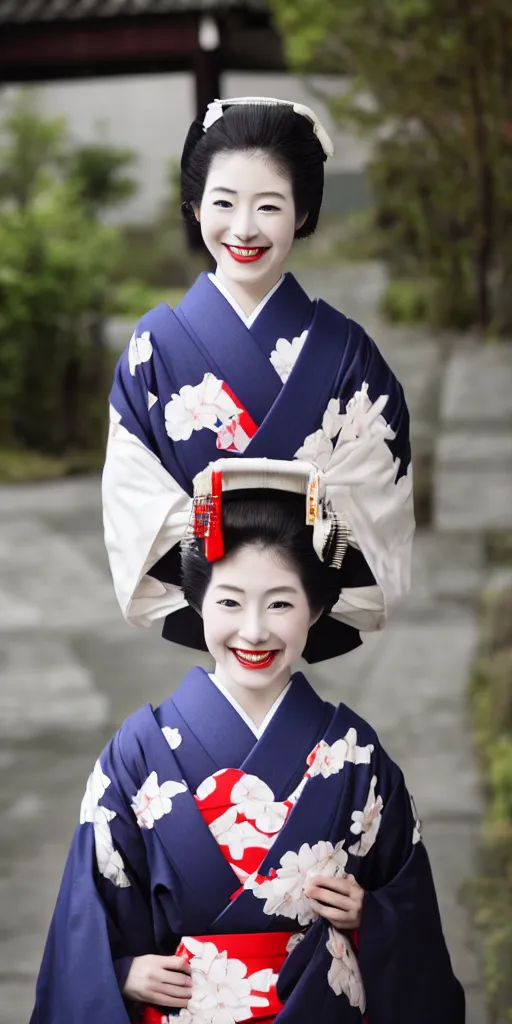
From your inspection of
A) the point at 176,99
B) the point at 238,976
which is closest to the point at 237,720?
the point at 238,976

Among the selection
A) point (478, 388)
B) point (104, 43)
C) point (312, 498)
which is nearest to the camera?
point (312, 498)

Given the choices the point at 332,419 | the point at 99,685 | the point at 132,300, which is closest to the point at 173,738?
the point at 332,419

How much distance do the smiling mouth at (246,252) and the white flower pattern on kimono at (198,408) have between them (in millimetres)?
185

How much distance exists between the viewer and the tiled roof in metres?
10.2

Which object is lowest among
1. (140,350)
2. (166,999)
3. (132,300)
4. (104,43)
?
(166,999)

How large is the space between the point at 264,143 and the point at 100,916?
46.2 inches

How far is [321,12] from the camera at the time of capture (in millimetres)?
8945

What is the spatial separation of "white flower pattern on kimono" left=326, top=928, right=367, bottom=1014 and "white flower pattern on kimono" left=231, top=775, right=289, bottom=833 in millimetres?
191

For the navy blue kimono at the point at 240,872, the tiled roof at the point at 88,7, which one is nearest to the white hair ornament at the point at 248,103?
the navy blue kimono at the point at 240,872

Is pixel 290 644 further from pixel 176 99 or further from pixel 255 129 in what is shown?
pixel 176 99

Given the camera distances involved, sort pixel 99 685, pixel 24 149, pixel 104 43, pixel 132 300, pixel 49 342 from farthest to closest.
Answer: pixel 24 149 < pixel 132 300 < pixel 104 43 < pixel 49 342 < pixel 99 685

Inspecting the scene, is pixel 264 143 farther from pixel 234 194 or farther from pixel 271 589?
pixel 271 589

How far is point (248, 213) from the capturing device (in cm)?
219

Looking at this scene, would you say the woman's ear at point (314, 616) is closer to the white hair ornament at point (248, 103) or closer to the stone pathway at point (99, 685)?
the white hair ornament at point (248, 103)
